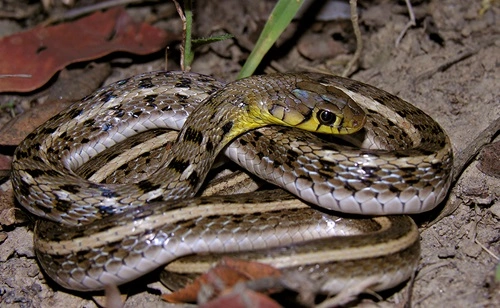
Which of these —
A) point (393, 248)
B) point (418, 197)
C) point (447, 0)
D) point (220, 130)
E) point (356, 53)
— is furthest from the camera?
point (447, 0)

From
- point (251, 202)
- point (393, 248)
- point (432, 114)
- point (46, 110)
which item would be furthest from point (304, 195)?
point (46, 110)

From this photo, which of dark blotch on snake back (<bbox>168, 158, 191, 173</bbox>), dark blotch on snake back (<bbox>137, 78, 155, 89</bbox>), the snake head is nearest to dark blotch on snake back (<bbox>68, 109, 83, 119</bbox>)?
dark blotch on snake back (<bbox>137, 78, 155, 89</bbox>)

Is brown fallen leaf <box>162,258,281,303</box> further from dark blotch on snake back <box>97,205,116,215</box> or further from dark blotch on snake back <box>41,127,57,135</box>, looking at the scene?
dark blotch on snake back <box>41,127,57,135</box>

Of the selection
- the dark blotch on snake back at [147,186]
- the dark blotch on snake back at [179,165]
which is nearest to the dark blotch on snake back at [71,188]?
the dark blotch on snake back at [147,186]

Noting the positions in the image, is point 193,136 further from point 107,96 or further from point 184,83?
point 107,96

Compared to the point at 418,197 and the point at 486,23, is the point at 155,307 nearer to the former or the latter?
the point at 418,197

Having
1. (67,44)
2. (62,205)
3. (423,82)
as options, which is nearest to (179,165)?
(62,205)
